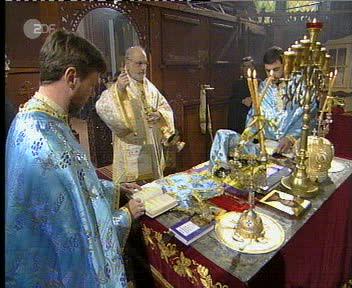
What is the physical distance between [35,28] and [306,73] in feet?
3.10

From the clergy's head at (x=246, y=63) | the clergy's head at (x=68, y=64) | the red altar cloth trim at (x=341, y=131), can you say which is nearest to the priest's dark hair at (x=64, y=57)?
the clergy's head at (x=68, y=64)

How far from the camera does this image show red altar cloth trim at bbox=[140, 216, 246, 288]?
0.53m

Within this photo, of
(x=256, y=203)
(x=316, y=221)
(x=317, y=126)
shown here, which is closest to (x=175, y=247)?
(x=256, y=203)

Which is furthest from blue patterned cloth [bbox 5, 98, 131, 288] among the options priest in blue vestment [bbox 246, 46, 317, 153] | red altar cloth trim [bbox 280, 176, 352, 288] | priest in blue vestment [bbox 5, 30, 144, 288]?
priest in blue vestment [bbox 246, 46, 317, 153]

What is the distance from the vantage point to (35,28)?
1022 millimetres

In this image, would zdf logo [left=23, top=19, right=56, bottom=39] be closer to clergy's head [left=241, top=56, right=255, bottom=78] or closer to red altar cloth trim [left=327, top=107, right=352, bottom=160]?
clergy's head [left=241, top=56, right=255, bottom=78]

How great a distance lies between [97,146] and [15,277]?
0.85 metres

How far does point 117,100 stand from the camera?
1.36 metres

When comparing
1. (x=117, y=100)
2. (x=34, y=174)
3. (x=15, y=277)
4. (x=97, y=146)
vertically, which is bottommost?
(x=15, y=277)

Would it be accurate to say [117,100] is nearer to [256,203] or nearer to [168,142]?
[168,142]

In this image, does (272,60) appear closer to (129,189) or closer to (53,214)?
(129,189)

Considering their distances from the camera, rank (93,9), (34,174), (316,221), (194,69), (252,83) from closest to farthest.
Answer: (34,174) < (252,83) < (316,221) < (93,9) < (194,69)

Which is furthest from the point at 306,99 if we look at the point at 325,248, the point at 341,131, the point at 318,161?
the point at 341,131

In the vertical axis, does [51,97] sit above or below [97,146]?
above
